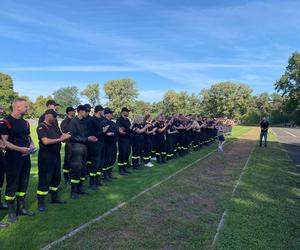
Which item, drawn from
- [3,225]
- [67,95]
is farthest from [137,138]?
[67,95]

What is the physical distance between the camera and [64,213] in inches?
257

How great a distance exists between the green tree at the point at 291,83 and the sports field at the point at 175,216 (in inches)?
2080

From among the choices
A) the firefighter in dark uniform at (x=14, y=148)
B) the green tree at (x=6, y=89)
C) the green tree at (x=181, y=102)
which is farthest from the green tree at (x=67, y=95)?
the firefighter in dark uniform at (x=14, y=148)

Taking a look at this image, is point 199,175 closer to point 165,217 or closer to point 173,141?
point 173,141

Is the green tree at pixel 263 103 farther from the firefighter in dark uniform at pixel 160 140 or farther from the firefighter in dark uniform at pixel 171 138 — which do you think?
the firefighter in dark uniform at pixel 160 140

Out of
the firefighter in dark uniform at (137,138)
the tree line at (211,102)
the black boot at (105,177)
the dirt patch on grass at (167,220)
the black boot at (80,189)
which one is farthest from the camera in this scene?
the tree line at (211,102)

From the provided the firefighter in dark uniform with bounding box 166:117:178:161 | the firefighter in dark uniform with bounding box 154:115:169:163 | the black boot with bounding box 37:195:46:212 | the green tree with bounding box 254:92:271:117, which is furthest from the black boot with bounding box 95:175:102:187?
the green tree with bounding box 254:92:271:117

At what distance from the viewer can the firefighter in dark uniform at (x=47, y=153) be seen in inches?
258

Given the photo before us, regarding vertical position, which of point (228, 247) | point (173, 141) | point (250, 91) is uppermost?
point (250, 91)

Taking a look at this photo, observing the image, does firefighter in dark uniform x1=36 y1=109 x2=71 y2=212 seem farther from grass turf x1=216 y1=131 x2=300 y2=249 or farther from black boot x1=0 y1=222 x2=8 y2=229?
grass turf x1=216 y1=131 x2=300 y2=249

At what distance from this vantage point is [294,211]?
706 cm

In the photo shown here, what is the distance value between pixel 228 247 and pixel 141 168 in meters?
7.22

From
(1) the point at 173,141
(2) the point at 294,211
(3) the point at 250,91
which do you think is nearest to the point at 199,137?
(1) the point at 173,141

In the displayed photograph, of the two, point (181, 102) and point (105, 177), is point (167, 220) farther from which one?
point (181, 102)
